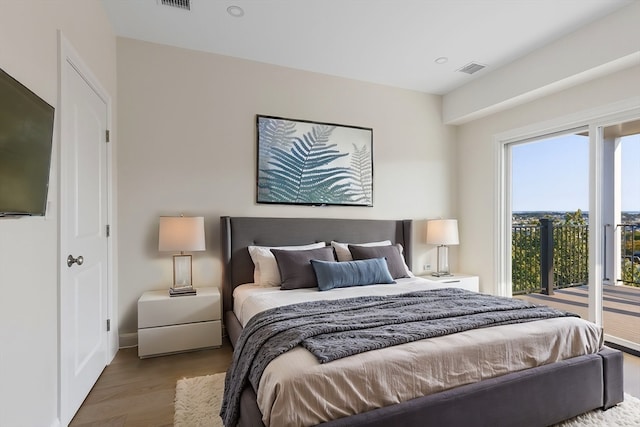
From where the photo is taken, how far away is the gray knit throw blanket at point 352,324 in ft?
5.42

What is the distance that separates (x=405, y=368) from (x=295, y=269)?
1600 mm

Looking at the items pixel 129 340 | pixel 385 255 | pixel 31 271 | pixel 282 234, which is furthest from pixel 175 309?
pixel 385 255

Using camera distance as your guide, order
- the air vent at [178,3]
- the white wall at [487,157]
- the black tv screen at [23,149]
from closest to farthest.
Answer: the black tv screen at [23,149]
the air vent at [178,3]
the white wall at [487,157]

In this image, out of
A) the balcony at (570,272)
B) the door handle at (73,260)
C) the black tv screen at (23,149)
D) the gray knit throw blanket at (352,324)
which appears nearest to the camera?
the black tv screen at (23,149)

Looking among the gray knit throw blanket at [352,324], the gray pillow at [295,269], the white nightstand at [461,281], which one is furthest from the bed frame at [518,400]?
the white nightstand at [461,281]

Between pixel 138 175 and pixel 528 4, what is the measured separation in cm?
359

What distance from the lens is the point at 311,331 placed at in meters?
1.74

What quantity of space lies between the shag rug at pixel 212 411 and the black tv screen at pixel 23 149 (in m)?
1.39

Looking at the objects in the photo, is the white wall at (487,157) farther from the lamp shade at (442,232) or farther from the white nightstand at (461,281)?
the lamp shade at (442,232)

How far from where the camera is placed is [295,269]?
120 inches

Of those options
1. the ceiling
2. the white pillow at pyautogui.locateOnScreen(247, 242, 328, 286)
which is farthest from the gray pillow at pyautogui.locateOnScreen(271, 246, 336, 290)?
the ceiling

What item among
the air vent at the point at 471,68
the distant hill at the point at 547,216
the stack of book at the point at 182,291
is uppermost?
the air vent at the point at 471,68

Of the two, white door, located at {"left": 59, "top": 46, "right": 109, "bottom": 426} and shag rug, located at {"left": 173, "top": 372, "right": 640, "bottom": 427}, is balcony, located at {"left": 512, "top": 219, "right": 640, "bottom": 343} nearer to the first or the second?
shag rug, located at {"left": 173, "top": 372, "right": 640, "bottom": 427}

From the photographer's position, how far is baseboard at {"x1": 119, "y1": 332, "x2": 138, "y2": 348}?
3.15m
